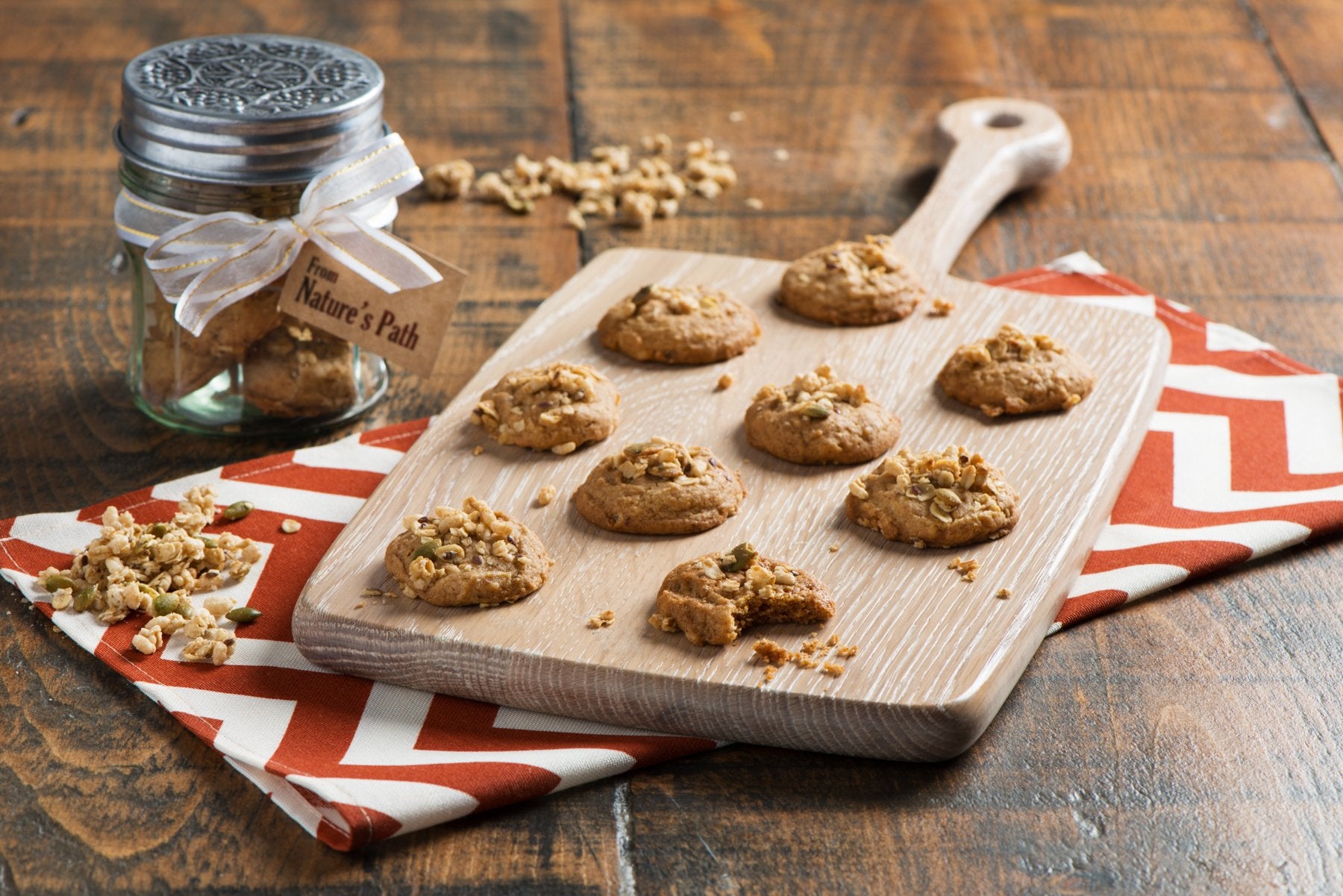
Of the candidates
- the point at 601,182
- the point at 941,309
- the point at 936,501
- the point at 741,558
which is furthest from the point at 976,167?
the point at 741,558

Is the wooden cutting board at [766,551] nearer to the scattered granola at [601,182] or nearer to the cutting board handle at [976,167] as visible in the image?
the cutting board handle at [976,167]

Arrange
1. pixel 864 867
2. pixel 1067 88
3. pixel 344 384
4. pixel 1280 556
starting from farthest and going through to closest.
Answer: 1. pixel 1067 88
2. pixel 344 384
3. pixel 1280 556
4. pixel 864 867

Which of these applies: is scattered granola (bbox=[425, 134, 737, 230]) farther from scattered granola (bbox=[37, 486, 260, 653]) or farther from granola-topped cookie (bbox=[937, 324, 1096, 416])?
scattered granola (bbox=[37, 486, 260, 653])

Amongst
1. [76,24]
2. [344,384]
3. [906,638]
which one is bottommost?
[76,24]

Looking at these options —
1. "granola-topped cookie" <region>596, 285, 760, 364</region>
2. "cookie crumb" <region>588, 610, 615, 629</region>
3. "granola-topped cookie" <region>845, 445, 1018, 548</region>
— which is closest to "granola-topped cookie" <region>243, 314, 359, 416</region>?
"granola-topped cookie" <region>596, 285, 760, 364</region>

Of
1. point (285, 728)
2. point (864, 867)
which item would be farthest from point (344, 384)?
point (864, 867)

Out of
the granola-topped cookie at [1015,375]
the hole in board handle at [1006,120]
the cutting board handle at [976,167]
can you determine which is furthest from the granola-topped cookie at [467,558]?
the hole in board handle at [1006,120]

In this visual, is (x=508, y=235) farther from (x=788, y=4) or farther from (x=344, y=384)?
(x=788, y=4)
